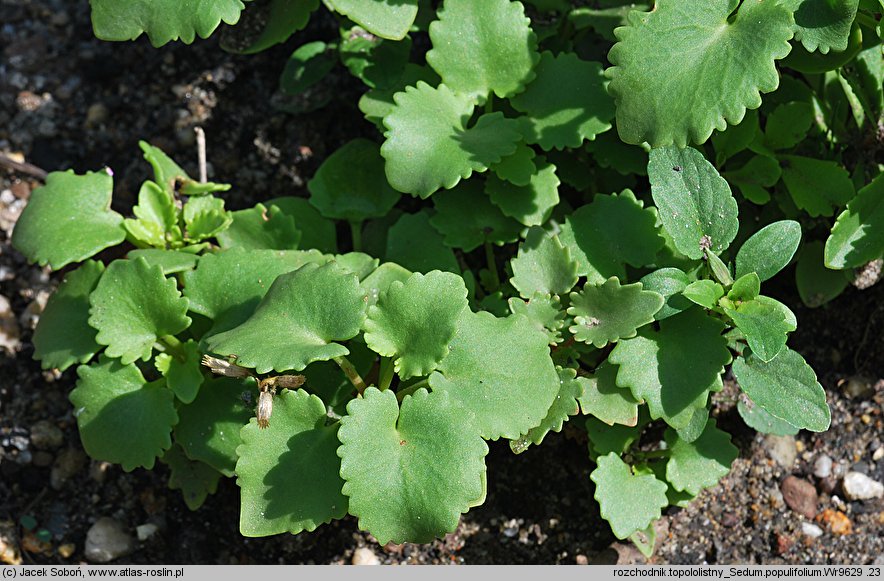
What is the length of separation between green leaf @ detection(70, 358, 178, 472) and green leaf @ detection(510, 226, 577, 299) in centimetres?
85

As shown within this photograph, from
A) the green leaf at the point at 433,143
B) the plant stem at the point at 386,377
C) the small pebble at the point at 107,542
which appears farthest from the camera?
the small pebble at the point at 107,542

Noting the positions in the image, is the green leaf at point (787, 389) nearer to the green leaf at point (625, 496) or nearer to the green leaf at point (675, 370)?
the green leaf at point (675, 370)

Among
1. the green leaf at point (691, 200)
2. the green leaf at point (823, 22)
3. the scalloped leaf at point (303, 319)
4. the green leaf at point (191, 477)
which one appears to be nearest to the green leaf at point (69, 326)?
the green leaf at point (191, 477)

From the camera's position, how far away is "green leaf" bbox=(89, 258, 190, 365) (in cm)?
194

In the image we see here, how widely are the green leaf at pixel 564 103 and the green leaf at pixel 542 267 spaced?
23cm

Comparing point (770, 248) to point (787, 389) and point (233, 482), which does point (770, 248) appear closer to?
point (787, 389)

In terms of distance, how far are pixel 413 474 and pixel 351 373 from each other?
30 centimetres

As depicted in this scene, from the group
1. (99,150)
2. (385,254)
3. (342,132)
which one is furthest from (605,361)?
(99,150)

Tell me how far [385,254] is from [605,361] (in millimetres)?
664

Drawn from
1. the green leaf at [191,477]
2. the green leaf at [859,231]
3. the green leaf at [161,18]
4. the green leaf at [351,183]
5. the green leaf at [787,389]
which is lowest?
the green leaf at [191,477]

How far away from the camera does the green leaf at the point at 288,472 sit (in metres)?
1.76

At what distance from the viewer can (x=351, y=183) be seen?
93.7 inches

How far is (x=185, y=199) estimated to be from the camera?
2.53m

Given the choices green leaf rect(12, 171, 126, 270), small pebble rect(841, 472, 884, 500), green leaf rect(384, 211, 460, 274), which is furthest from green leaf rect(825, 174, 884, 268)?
green leaf rect(12, 171, 126, 270)
